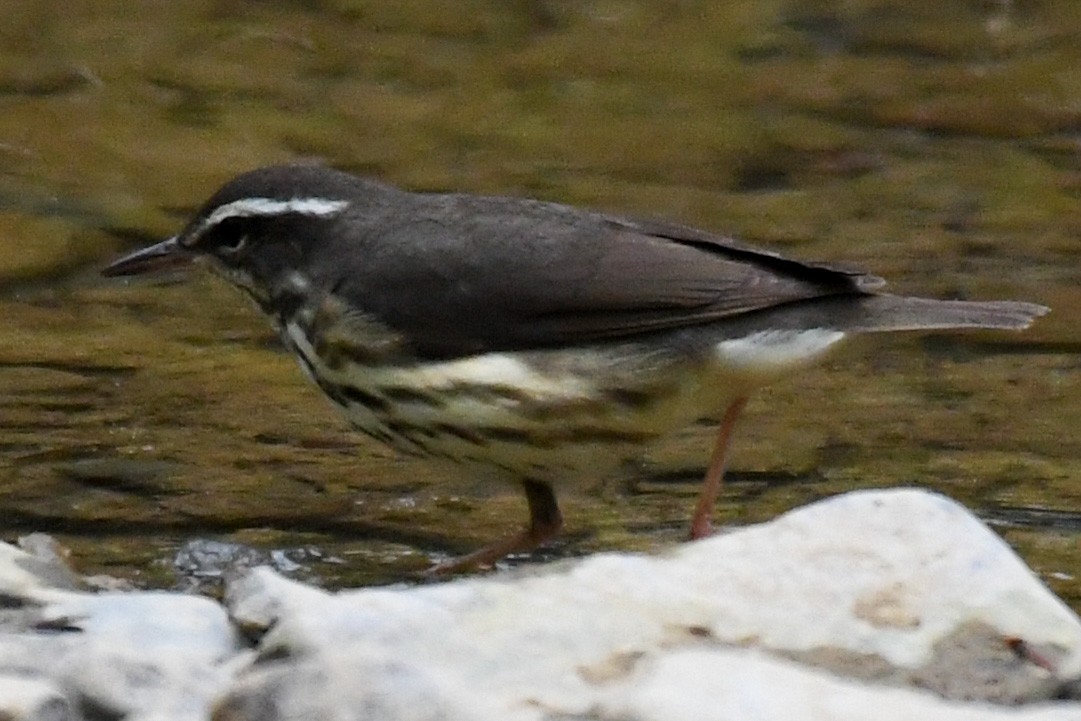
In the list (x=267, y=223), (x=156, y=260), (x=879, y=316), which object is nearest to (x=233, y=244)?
(x=267, y=223)

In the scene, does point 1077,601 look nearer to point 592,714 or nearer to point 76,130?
point 592,714

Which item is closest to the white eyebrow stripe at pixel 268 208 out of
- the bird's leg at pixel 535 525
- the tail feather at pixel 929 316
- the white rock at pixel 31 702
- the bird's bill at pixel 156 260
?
the bird's bill at pixel 156 260

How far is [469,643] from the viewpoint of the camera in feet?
14.8

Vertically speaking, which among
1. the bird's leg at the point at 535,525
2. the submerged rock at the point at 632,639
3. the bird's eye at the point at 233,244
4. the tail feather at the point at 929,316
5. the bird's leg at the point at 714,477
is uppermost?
the tail feather at the point at 929,316

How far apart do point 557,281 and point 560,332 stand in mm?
130

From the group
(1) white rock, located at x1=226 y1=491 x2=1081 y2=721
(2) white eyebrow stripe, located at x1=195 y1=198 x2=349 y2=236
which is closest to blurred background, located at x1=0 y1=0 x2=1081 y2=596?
(2) white eyebrow stripe, located at x1=195 y1=198 x2=349 y2=236

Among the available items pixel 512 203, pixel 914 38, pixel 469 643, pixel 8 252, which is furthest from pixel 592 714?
pixel 914 38

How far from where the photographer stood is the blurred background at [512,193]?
646 centimetres

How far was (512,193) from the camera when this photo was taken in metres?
8.89

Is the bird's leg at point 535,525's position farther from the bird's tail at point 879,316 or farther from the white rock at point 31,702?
the white rock at point 31,702

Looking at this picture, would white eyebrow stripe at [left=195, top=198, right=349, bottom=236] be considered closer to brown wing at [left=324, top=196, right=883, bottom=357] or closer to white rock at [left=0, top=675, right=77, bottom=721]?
brown wing at [left=324, top=196, right=883, bottom=357]

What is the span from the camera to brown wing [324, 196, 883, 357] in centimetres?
597

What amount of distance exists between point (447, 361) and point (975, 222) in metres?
3.25

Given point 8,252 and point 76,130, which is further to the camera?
point 76,130
